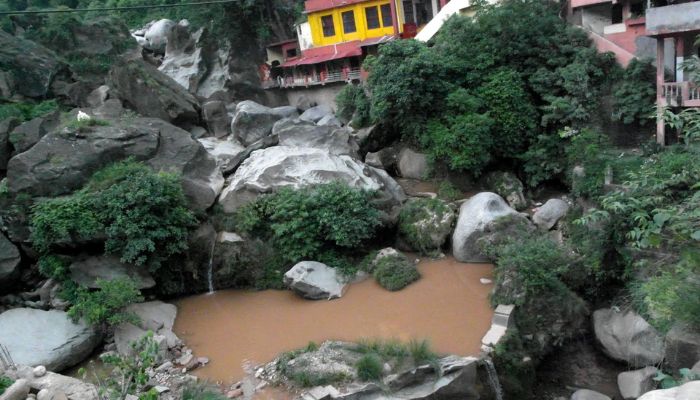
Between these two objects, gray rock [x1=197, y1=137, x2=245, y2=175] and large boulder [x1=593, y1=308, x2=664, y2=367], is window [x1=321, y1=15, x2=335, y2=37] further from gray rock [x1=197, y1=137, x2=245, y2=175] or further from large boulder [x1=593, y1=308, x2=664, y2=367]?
large boulder [x1=593, y1=308, x2=664, y2=367]

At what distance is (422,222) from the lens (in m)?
17.6

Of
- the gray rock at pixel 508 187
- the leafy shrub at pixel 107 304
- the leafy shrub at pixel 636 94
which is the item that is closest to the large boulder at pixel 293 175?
the gray rock at pixel 508 187

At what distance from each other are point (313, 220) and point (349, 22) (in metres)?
18.6

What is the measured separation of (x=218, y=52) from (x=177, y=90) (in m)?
10.8

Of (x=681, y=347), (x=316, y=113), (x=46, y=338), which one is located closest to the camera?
(x=681, y=347)

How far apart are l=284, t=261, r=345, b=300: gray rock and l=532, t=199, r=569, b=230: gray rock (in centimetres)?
721

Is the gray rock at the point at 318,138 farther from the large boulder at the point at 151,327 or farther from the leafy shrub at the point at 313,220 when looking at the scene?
the large boulder at the point at 151,327

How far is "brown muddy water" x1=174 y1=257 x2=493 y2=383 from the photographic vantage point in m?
13.1

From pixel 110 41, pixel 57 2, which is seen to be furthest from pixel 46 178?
pixel 57 2

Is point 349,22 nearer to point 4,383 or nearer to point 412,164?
point 412,164

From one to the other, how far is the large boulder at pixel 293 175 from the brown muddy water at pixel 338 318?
331cm

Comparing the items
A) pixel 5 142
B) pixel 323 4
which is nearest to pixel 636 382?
pixel 5 142

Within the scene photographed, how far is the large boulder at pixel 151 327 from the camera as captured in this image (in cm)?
1363

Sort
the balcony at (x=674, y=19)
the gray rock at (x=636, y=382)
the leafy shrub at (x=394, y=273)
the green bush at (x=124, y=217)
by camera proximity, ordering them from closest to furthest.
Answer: the gray rock at (x=636, y=382) < the balcony at (x=674, y=19) < the green bush at (x=124, y=217) < the leafy shrub at (x=394, y=273)
